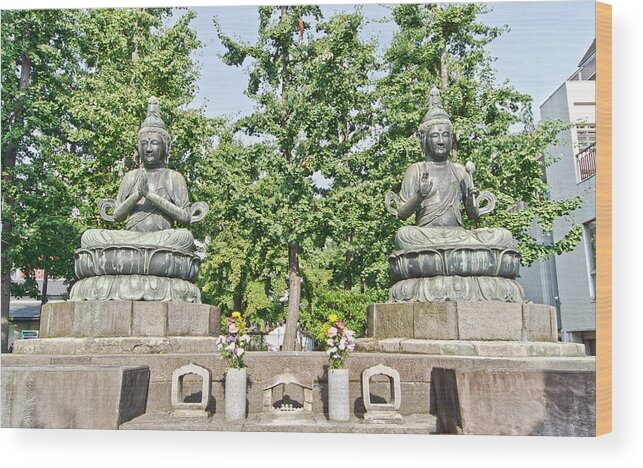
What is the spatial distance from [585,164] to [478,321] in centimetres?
659

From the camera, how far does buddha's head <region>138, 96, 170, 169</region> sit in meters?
8.05

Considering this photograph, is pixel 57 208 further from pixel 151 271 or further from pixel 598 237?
pixel 598 237

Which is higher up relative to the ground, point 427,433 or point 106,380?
point 106,380

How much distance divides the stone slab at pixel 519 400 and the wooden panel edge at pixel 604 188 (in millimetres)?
1392

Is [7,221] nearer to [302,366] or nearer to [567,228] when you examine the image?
[302,366]

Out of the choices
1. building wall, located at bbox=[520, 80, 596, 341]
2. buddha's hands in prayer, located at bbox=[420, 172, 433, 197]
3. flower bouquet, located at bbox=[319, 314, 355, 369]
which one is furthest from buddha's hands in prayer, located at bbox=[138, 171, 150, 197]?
building wall, located at bbox=[520, 80, 596, 341]

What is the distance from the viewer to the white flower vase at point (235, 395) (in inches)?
219

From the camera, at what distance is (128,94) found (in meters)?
13.3

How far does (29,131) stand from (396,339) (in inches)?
374

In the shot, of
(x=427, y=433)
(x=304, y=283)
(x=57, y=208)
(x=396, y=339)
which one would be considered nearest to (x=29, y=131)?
(x=57, y=208)

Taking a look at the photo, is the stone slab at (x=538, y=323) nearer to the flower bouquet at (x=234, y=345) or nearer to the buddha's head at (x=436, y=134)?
the buddha's head at (x=436, y=134)

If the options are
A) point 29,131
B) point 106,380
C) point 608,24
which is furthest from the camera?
point 29,131

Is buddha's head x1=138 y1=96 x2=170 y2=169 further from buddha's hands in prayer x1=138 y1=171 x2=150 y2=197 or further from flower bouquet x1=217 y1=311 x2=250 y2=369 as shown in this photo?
flower bouquet x1=217 y1=311 x2=250 y2=369

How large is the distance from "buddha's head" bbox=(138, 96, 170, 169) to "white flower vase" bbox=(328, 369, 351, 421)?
424 centimetres
